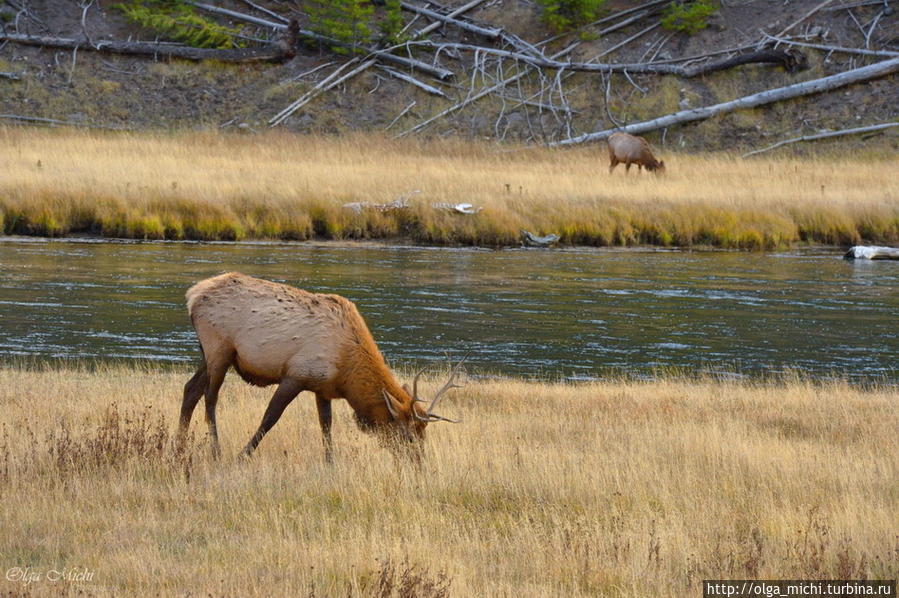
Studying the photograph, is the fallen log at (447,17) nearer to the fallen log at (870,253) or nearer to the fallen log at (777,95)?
the fallen log at (777,95)

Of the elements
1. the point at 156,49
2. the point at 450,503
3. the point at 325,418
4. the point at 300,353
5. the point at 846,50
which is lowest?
the point at 450,503

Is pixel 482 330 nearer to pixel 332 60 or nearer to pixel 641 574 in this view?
pixel 641 574

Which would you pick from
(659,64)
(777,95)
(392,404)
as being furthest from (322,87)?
(392,404)

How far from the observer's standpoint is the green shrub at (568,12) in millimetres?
41219

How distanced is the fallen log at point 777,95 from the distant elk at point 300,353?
2990cm

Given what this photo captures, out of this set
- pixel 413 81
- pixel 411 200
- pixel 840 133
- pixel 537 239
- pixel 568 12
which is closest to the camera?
pixel 537 239

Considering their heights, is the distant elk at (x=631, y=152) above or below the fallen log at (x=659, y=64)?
below

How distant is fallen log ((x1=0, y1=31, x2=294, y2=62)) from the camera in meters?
41.4

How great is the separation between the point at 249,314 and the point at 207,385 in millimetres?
815

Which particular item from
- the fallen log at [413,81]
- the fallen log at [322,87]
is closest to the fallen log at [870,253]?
the fallen log at [413,81]

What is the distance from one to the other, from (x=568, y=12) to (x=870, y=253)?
19.6 metres

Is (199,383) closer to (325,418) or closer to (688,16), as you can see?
(325,418)

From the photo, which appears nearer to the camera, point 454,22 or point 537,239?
point 537,239

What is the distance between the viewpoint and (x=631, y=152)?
3039 cm
